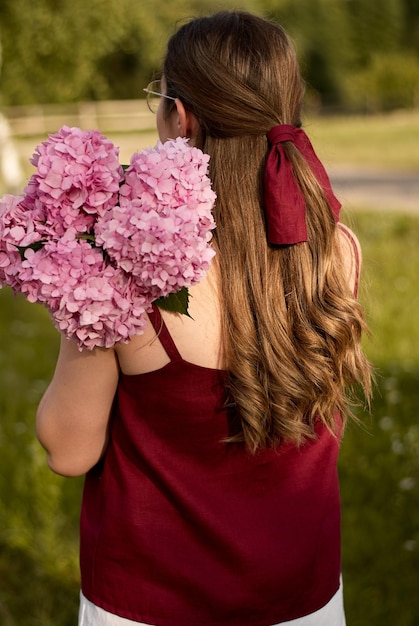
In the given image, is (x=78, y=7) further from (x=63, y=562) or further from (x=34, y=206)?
(x=34, y=206)

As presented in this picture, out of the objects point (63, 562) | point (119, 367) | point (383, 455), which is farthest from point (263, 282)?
point (383, 455)

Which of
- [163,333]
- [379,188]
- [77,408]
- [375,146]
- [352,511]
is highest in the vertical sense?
[163,333]

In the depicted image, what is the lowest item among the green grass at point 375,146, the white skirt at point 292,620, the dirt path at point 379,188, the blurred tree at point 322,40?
the dirt path at point 379,188

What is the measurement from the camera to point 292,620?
1.95 meters

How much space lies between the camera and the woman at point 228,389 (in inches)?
68.1

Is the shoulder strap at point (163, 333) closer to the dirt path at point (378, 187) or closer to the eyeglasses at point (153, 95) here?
the eyeglasses at point (153, 95)

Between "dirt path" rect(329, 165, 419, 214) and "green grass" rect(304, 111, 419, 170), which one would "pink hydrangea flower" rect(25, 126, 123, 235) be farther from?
"green grass" rect(304, 111, 419, 170)

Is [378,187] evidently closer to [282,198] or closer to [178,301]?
[282,198]

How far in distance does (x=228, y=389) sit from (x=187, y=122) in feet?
1.99

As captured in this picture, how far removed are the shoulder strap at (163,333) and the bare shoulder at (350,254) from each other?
0.51 meters

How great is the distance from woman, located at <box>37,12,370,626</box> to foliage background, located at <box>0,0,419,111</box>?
42.7 feet

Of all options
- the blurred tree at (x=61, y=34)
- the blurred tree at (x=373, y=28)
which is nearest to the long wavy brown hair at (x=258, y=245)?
the blurred tree at (x=61, y=34)

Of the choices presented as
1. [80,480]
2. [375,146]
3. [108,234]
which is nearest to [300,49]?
[375,146]

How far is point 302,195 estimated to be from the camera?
5.91 feet
